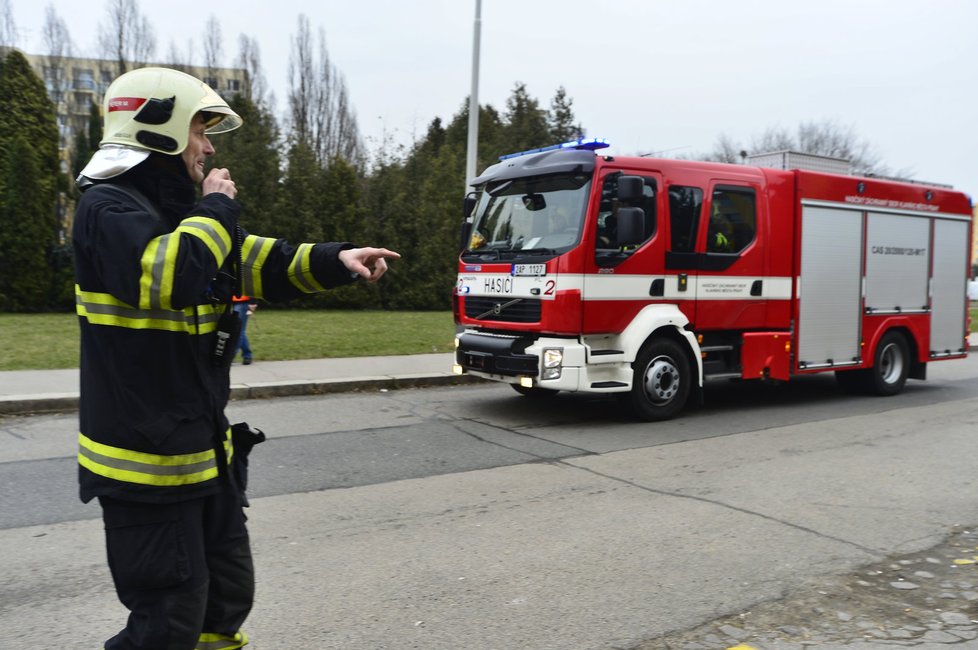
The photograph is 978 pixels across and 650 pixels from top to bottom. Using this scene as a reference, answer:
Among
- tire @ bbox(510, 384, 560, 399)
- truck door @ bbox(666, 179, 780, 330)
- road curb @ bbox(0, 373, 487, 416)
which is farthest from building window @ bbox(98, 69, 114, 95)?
truck door @ bbox(666, 179, 780, 330)

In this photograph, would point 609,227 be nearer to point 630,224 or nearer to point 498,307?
point 630,224

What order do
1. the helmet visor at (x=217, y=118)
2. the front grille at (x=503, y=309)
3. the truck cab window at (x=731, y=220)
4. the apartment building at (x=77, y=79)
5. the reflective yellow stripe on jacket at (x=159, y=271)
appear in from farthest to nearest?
the apartment building at (x=77, y=79)
the truck cab window at (x=731, y=220)
the front grille at (x=503, y=309)
the helmet visor at (x=217, y=118)
the reflective yellow stripe on jacket at (x=159, y=271)

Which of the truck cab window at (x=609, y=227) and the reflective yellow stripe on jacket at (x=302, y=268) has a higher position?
the truck cab window at (x=609, y=227)

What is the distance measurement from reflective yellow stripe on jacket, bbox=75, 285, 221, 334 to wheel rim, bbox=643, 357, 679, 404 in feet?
22.7

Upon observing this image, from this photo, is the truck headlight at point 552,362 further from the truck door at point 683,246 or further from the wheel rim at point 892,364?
the wheel rim at point 892,364

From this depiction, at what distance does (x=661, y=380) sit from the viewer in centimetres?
875

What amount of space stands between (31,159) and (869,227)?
17.3 m

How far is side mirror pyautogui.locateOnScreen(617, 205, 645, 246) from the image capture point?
804 cm

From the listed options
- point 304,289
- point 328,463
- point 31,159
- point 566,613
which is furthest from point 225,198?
point 31,159

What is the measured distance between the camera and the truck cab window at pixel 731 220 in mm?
9023

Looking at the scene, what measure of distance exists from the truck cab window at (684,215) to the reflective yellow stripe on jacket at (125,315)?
279 inches

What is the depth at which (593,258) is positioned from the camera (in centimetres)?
820

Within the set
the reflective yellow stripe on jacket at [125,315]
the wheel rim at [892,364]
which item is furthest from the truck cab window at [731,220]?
the reflective yellow stripe on jacket at [125,315]

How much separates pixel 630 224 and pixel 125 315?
21.0ft
